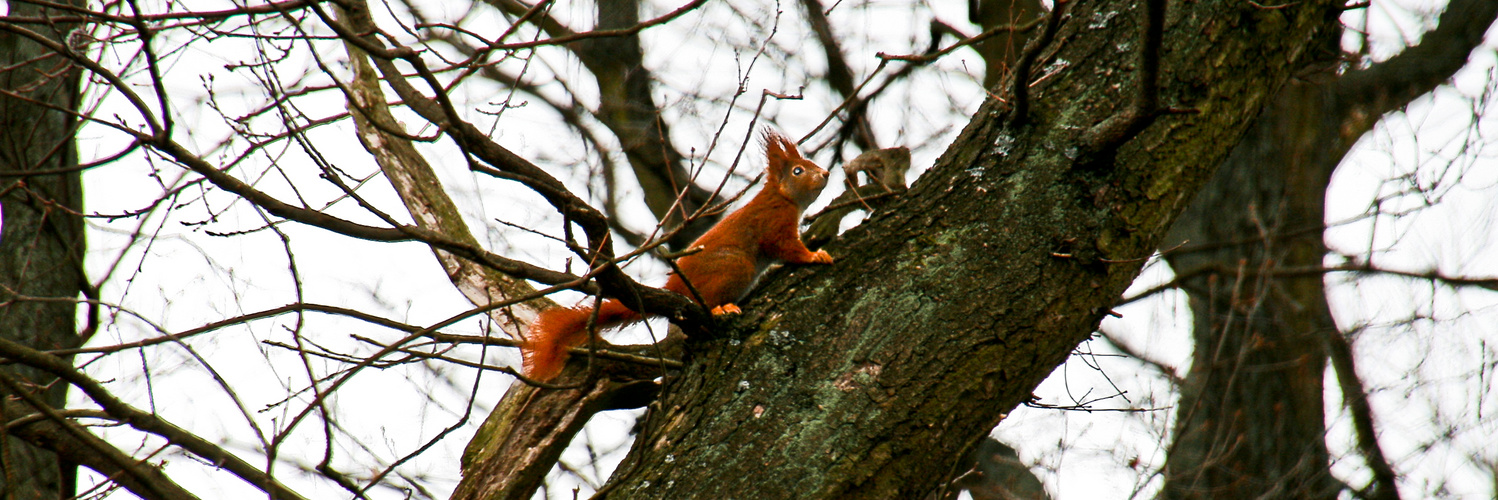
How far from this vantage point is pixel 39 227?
405 cm

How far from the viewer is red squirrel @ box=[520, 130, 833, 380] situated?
308 centimetres

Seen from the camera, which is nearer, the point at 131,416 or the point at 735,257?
the point at 131,416

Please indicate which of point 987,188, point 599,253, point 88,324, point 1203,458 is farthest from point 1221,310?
point 88,324

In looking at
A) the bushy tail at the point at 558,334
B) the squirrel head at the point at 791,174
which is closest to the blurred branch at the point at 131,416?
the bushy tail at the point at 558,334

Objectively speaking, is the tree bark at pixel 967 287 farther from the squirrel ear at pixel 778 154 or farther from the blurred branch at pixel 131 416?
the squirrel ear at pixel 778 154

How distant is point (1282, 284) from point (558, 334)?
5.26 m

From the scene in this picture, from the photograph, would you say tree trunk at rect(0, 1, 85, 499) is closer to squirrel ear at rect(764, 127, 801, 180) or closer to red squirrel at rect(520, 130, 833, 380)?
red squirrel at rect(520, 130, 833, 380)

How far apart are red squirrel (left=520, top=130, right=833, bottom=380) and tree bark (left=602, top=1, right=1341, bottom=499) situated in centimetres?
20

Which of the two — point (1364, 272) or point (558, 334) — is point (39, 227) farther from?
point (1364, 272)

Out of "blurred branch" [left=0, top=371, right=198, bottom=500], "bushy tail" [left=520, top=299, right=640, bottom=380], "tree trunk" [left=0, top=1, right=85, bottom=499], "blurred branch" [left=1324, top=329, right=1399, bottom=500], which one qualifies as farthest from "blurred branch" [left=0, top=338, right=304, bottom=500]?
"blurred branch" [left=1324, top=329, right=1399, bottom=500]

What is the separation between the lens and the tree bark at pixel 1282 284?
567 cm

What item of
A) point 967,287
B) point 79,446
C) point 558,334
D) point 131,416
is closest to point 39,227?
point 79,446

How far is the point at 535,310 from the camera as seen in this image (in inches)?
144

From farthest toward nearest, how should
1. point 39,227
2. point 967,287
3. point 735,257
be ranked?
point 39,227 → point 735,257 → point 967,287
